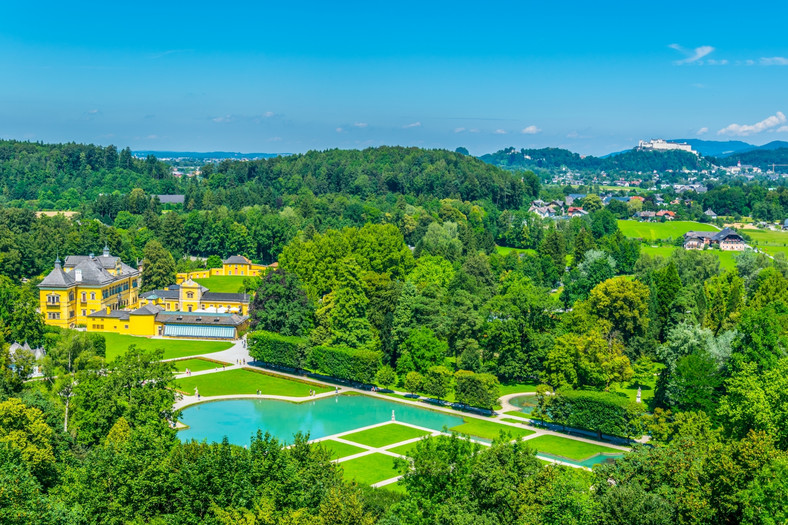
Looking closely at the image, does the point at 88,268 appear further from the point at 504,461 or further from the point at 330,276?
the point at 504,461

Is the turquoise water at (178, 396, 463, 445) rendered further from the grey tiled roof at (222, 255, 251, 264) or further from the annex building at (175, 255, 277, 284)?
the grey tiled roof at (222, 255, 251, 264)

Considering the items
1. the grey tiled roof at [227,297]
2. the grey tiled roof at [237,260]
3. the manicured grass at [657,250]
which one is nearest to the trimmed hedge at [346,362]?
the grey tiled roof at [227,297]

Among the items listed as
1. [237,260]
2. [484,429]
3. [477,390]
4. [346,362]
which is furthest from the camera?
[237,260]

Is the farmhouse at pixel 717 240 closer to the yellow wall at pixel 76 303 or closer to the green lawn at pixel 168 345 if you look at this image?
the green lawn at pixel 168 345


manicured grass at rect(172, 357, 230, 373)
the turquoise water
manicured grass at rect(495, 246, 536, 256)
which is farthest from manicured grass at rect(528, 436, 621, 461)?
manicured grass at rect(495, 246, 536, 256)

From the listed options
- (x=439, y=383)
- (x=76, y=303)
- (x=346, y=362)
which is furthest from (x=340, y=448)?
(x=76, y=303)

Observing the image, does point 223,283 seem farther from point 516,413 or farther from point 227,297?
point 516,413
